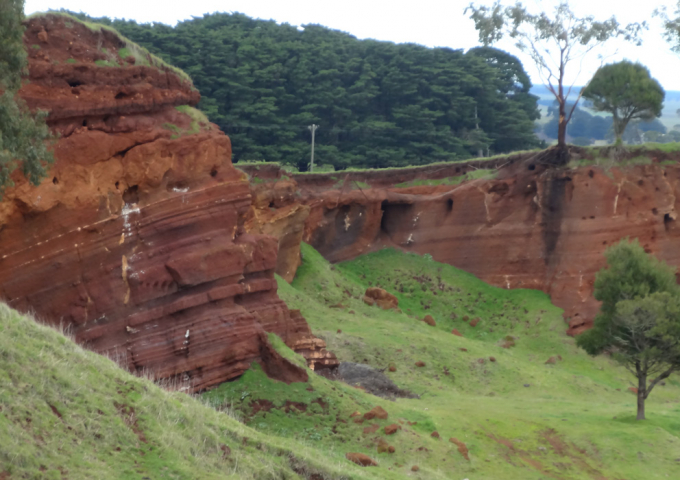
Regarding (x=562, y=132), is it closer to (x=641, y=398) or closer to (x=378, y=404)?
(x=641, y=398)

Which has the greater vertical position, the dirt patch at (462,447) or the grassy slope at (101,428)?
the grassy slope at (101,428)

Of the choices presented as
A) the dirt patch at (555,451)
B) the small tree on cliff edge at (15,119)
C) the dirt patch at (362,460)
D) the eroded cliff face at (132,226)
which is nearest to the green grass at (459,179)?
the dirt patch at (555,451)

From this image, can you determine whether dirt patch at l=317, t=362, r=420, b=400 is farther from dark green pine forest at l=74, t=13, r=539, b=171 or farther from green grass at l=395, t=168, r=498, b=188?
dark green pine forest at l=74, t=13, r=539, b=171

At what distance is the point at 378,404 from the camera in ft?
60.2

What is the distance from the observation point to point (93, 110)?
16.3 meters

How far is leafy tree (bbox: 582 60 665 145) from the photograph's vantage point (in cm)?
3650

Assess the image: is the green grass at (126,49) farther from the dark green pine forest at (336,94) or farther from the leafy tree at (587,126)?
the leafy tree at (587,126)

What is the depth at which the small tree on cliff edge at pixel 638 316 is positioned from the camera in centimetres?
2119

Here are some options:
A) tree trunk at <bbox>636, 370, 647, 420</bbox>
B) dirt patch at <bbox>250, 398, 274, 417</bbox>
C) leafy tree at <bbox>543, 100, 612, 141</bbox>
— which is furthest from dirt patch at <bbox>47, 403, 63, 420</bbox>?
leafy tree at <bbox>543, 100, 612, 141</bbox>

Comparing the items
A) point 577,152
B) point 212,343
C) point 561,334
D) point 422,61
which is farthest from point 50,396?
point 422,61

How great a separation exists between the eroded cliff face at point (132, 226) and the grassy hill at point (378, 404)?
1.12m

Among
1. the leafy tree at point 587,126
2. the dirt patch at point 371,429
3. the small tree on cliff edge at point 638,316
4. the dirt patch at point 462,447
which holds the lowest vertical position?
the dirt patch at point 462,447

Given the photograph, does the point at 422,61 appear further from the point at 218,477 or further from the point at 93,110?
the point at 218,477

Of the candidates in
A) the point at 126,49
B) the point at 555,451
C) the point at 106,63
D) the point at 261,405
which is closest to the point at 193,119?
the point at 126,49
